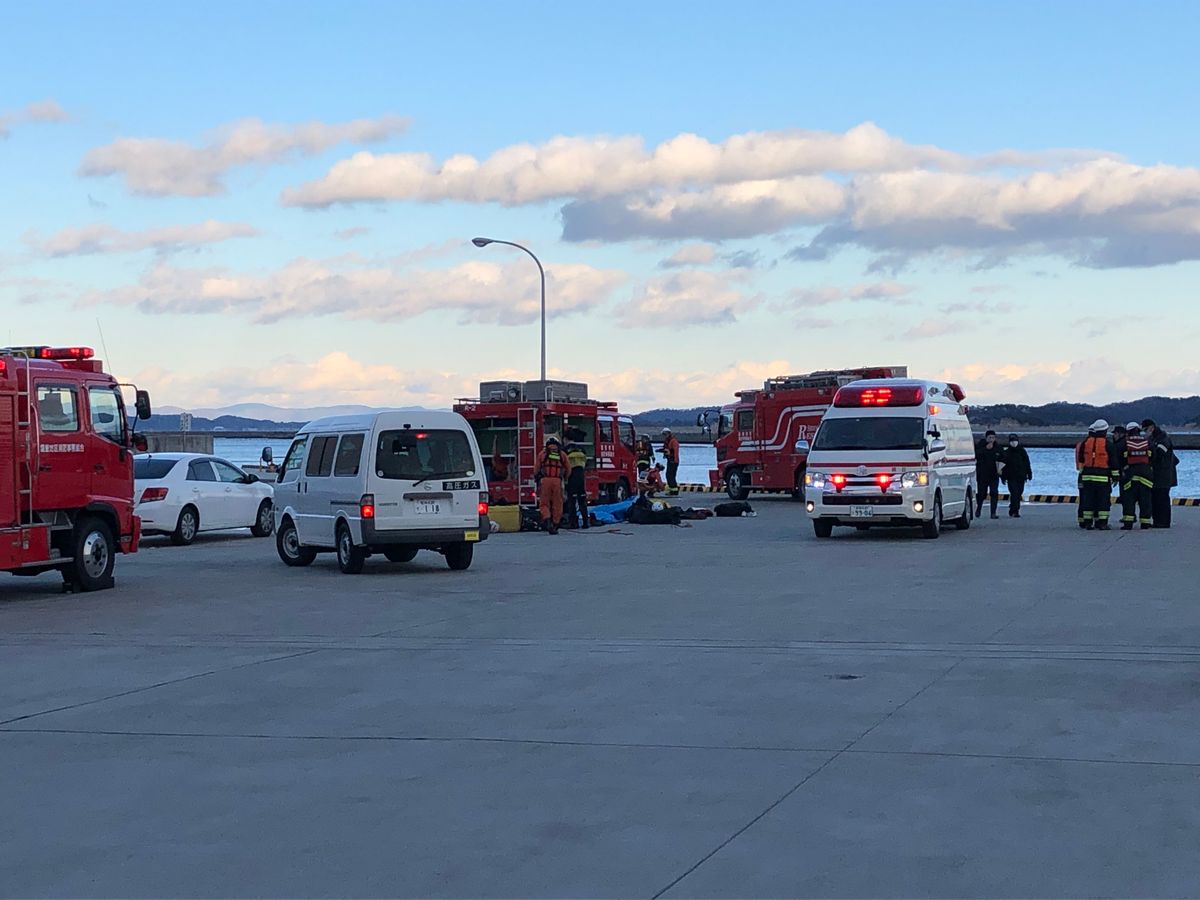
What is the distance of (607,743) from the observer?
8586 millimetres

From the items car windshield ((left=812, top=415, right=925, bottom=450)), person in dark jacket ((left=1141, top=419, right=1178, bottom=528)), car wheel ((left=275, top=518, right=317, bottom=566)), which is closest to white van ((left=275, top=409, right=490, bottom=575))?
car wheel ((left=275, top=518, right=317, bottom=566))

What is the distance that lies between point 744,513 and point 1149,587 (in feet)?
57.0

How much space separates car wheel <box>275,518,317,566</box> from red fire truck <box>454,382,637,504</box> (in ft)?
33.0

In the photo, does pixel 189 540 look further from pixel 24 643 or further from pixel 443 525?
pixel 24 643

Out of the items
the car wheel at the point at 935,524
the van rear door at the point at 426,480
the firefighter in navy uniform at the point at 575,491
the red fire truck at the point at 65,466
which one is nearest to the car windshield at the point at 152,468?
the red fire truck at the point at 65,466

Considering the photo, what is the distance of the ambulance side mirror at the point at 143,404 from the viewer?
19125mm

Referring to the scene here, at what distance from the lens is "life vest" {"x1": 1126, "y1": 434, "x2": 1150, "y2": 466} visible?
88.4 ft

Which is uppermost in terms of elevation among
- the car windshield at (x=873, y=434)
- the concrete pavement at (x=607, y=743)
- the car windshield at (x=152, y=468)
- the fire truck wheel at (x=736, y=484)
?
the car windshield at (x=873, y=434)

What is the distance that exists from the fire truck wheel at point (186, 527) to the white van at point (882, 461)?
10.3 metres

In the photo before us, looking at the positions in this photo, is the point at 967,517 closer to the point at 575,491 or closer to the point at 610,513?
the point at 575,491

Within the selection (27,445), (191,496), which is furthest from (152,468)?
(27,445)

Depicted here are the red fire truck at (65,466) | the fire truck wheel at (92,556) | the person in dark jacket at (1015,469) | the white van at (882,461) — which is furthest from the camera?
the person in dark jacket at (1015,469)

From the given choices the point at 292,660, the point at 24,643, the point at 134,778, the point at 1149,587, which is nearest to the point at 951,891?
the point at 134,778

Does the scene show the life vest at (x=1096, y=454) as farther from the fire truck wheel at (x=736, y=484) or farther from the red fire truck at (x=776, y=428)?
the fire truck wheel at (x=736, y=484)
